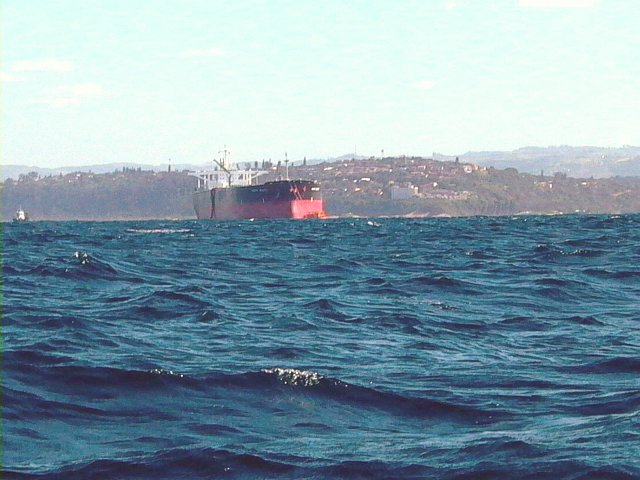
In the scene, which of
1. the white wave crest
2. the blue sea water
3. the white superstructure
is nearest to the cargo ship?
the white superstructure

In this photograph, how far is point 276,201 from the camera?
13562 cm

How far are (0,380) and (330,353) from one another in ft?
12.9

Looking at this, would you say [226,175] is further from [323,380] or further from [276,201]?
[323,380]

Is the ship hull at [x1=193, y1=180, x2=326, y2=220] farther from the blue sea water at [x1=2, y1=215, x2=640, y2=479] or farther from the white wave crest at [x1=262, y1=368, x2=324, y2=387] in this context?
the white wave crest at [x1=262, y1=368, x2=324, y2=387]

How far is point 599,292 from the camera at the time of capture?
20.7 meters

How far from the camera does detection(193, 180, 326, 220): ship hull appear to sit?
13512 cm

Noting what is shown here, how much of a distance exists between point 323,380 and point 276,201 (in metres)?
125

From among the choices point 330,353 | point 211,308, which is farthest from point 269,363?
point 211,308

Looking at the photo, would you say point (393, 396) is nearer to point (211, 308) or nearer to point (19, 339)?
point (19, 339)

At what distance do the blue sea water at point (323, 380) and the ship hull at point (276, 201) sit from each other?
113 m

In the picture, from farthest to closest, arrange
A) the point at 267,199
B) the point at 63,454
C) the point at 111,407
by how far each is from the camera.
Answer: the point at 267,199 → the point at 111,407 → the point at 63,454

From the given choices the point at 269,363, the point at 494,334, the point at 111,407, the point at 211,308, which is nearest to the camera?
the point at 111,407

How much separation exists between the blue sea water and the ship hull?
113 metres

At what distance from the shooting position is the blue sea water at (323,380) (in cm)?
801
